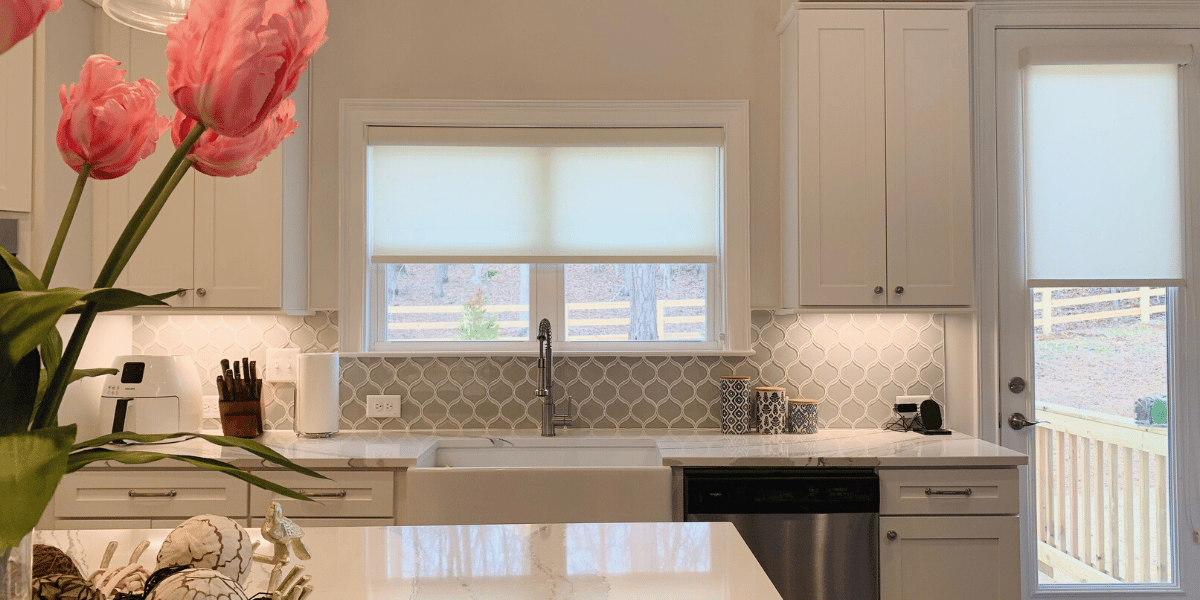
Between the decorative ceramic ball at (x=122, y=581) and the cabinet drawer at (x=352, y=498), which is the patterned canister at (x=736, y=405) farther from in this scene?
the decorative ceramic ball at (x=122, y=581)

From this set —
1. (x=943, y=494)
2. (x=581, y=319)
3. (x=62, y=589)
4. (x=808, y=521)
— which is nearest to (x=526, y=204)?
(x=581, y=319)

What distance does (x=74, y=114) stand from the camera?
0.52m

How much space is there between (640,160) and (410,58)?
1002 mm

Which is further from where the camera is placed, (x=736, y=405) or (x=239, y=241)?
(x=736, y=405)

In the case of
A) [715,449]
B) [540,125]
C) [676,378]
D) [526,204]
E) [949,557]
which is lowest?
[949,557]

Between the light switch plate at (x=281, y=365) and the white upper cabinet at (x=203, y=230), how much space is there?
1.02ft

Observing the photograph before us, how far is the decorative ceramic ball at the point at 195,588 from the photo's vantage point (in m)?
0.57

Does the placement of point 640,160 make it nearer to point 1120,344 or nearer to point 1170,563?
point 1120,344

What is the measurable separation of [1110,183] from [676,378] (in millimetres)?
1818

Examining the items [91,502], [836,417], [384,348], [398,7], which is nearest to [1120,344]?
[836,417]

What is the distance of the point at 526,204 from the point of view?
3178 mm

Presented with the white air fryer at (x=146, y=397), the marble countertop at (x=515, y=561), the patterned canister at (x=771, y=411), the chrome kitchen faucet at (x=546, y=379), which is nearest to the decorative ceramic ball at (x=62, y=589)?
the marble countertop at (x=515, y=561)

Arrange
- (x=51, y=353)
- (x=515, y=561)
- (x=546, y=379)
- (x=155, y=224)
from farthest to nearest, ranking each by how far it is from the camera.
→ (x=546, y=379)
(x=155, y=224)
(x=515, y=561)
(x=51, y=353)

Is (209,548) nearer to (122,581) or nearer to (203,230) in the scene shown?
(122,581)
